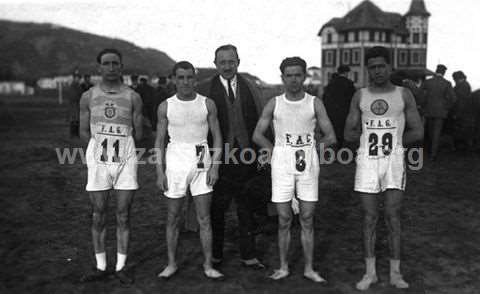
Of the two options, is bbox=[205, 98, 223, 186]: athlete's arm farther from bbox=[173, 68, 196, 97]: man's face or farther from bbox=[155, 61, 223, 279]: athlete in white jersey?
bbox=[173, 68, 196, 97]: man's face

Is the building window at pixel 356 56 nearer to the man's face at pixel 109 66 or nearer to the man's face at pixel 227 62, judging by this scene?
the man's face at pixel 227 62

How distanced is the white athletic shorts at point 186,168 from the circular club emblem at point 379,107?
161cm

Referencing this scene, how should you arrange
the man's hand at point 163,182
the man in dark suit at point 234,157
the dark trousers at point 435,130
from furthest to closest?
1. the dark trousers at point 435,130
2. the man in dark suit at point 234,157
3. the man's hand at point 163,182

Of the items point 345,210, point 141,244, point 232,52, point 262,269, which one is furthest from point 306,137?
point 345,210

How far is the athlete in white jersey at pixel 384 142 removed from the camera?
4254 millimetres

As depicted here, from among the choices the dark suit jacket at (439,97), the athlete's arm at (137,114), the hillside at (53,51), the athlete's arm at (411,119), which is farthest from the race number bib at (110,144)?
the hillside at (53,51)

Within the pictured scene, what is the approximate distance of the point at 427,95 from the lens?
38.3 feet

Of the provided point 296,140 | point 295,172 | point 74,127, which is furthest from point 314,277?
point 74,127

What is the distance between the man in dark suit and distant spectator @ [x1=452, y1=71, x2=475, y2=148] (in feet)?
31.9

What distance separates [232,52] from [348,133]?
1.39 meters

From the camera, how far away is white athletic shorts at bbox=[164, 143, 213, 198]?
438cm

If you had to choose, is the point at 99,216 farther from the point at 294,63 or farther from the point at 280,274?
the point at 294,63

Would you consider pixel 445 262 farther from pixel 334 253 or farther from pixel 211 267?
pixel 211 267

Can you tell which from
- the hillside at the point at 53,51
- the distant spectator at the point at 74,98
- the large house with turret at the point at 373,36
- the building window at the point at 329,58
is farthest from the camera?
the hillside at the point at 53,51
